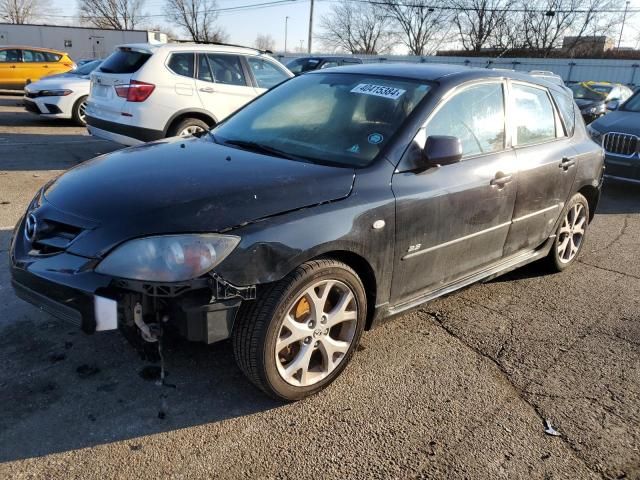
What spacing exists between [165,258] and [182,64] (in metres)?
6.18

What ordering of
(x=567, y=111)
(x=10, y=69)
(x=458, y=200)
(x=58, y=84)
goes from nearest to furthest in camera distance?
(x=458, y=200)
(x=567, y=111)
(x=58, y=84)
(x=10, y=69)

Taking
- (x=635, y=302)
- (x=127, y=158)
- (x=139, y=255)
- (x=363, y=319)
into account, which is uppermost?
(x=127, y=158)

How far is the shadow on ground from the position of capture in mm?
2541

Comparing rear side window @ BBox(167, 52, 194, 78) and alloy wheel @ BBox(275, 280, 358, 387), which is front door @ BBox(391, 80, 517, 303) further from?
rear side window @ BBox(167, 52, 194, 78)

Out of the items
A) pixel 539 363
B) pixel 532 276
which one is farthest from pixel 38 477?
pixel 532 276

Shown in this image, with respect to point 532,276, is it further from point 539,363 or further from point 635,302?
point 539,363

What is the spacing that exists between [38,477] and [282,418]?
1081 mm

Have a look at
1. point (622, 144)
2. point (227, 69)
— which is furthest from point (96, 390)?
point (622, 144)

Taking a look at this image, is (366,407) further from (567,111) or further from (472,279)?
(567,111)

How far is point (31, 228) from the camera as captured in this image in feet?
9.16

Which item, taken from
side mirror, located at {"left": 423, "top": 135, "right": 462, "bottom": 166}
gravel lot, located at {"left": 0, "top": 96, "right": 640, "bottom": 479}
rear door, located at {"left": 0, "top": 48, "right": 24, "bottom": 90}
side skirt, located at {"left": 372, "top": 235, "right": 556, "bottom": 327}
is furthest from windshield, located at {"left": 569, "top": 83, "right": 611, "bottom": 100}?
rear door, located at {"left": 0, "top": 48, "right": 24, "bottom": 90}

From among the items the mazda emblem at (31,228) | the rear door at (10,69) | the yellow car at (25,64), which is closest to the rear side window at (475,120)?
the mazda emblem at (31,228)

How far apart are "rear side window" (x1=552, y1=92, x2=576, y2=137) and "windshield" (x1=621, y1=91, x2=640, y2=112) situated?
16.6 ft

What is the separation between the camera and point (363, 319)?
10.00 ft
